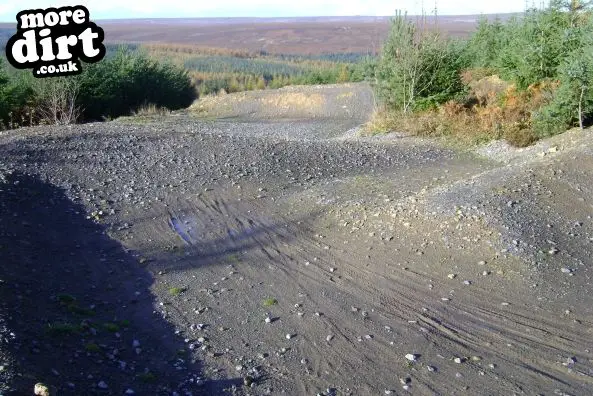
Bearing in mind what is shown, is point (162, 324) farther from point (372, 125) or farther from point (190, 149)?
point (372, 125)

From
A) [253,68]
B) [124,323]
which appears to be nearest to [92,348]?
[124,323]

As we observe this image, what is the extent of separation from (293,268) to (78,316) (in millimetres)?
2648

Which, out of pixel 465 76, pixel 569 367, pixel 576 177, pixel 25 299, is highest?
pixel 465 76

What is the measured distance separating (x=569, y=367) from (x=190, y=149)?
8620mm

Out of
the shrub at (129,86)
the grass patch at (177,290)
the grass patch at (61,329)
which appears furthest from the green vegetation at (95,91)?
the grass patch at (61,329)

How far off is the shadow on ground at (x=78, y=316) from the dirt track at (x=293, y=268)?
24mm

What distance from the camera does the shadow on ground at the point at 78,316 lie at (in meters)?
5.00

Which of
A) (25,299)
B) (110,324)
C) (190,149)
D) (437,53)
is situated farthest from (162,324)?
(437,53)

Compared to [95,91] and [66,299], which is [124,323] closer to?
[66,299]

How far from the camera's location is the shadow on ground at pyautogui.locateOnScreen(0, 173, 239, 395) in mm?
4998

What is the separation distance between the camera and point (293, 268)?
7.76 meters

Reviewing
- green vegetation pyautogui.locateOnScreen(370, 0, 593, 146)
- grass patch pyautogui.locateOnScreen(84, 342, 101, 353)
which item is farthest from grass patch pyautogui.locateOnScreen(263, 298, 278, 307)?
green vegetation pyautogui.locateOnScreen(370, 0, 593, 146)

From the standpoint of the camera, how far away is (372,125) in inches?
707

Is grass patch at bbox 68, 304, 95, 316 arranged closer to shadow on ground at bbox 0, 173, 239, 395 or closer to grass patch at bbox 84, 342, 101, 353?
shadow on ground at bbox 0, 173, 239, 395
